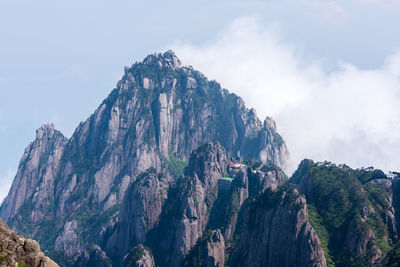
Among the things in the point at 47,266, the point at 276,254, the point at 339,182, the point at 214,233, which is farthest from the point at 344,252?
the point at 47,266

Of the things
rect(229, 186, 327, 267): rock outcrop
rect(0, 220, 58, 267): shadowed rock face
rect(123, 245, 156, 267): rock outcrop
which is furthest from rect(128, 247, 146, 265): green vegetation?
rect(0, 220, 58, 267): shadowed rock face

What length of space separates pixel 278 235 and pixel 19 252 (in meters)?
91.2

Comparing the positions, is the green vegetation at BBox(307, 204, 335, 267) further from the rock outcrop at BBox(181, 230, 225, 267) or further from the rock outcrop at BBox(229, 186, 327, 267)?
the rock outcrop at BBox(181, 230, 225, 267)

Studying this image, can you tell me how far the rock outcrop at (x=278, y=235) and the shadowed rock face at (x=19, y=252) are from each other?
82.3 m

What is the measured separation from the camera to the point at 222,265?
570 ft

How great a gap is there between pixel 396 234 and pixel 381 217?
6.83 meters

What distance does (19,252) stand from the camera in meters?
82.8

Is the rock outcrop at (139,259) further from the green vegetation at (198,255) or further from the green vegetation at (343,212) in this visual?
the green vegetation at (343,212)

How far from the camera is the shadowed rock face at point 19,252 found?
81188 millimetres

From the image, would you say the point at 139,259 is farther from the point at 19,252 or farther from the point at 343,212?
the point at 19,252

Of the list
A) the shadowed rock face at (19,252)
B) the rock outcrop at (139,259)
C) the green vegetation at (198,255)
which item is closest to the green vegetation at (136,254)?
the rock outcrop at (139,259)

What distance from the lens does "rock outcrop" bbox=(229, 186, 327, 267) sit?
145250 mm

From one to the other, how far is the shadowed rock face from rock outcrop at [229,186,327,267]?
82.3 meters

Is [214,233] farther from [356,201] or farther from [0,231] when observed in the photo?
[0,231]
